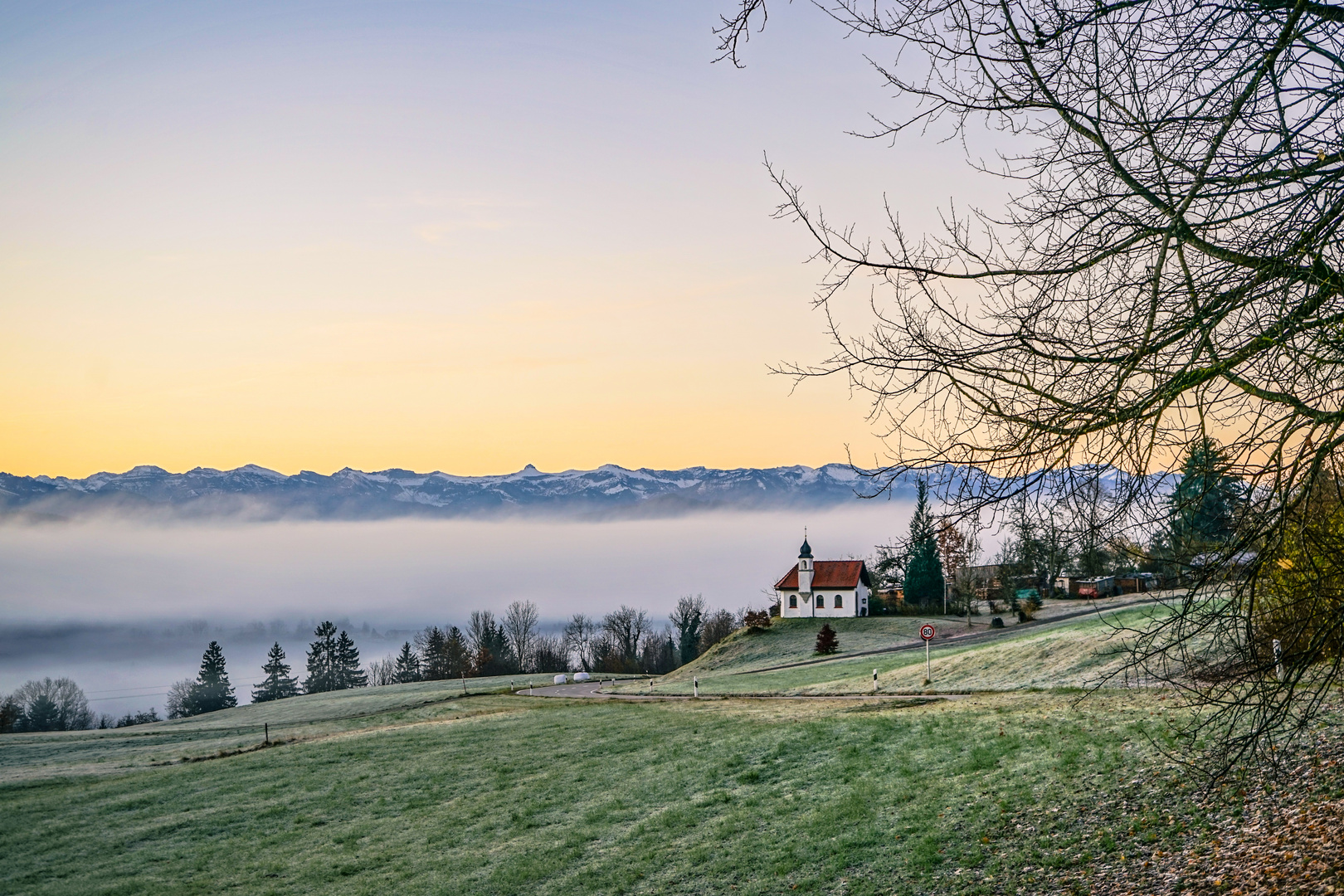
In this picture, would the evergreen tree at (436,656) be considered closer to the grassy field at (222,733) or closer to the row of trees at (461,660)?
the row of trees at (461,660)

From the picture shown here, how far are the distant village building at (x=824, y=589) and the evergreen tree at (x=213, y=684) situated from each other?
257 feet

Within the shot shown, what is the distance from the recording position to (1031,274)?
5602mm

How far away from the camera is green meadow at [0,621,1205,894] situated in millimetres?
11109

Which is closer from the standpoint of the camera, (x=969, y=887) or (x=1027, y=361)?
(x=1027, y=361)

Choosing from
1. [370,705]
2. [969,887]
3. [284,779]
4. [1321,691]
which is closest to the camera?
[1321,691]

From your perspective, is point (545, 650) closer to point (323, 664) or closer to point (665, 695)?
point (323, 664)

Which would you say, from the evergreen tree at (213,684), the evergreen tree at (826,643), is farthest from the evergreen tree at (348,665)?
the evergreen tree at (826,643)

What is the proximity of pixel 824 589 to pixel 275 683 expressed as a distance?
275ft

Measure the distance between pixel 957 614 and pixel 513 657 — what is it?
59.2 m

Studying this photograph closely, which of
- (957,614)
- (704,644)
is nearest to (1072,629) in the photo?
(957,614)

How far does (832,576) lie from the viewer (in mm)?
75250

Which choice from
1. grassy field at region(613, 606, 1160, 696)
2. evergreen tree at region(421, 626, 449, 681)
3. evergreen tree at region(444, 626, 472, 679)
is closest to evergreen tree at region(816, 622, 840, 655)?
grassy field at region(613, 606, 1160, 696)

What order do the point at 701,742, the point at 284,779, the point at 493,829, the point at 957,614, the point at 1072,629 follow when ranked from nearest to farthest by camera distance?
1. the point at 493,829
2. the point at 701,742
3. the point at 284,779
4. the point at 1072,629
5. the point at 957,614

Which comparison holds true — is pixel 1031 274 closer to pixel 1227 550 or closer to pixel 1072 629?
pixel 1227 550
